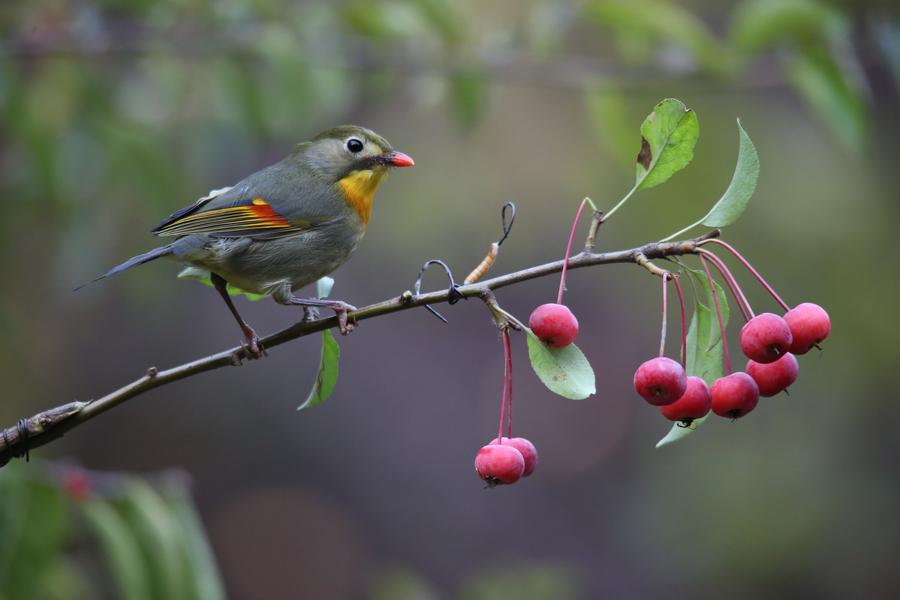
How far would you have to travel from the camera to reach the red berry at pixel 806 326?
1.71m

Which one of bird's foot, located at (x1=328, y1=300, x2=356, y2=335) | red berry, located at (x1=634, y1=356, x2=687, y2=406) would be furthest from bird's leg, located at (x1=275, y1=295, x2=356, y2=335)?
red berry, located at (x1=634, y1=356, x2=687, y2=406)

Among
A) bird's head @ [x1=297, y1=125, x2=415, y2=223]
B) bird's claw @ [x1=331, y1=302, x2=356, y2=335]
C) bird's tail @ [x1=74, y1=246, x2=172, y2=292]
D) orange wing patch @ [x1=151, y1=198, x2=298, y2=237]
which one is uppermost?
bird's head @ [x1=297, y1=125, x2=415, y2=223]

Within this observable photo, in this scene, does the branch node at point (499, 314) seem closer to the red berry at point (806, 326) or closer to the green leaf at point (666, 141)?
the green leaf at point (666, 141)

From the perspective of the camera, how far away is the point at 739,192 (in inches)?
66.8

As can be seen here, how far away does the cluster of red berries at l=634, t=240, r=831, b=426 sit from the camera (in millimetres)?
1630

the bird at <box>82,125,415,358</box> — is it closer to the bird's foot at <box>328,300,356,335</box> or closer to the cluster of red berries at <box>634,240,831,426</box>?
the bird's foot at <box>328,300,356,335</box>

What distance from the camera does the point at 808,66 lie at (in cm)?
340

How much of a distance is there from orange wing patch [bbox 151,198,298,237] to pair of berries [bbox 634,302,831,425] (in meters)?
1.52

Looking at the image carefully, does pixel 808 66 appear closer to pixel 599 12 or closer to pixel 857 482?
pixel 599 12

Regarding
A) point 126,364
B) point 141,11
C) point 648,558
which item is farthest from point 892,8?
point 126,364

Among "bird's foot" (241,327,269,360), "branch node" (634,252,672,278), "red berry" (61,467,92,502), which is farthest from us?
"red berry" (61,467,92,502)

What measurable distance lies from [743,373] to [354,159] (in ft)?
6.41

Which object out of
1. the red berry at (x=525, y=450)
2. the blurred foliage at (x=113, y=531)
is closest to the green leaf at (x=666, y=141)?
the red berry at (x=525, y=450)

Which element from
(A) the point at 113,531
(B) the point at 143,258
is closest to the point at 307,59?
(B) the point at 143,258
